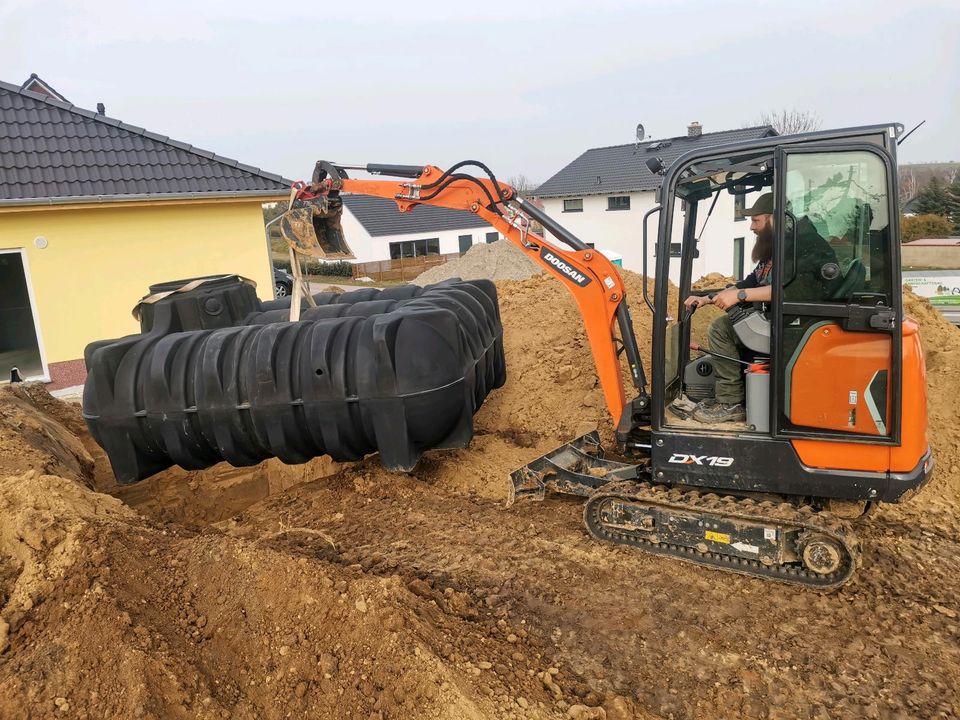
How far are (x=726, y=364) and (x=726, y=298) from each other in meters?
0.43

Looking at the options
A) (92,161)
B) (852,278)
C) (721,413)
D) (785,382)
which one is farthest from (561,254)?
(92,161)

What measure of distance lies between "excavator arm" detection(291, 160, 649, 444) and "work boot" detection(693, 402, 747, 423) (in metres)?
0.48

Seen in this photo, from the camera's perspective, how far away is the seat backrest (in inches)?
137

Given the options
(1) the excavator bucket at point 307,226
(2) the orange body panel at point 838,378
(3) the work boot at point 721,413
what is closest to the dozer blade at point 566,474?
(3) the work boot at point 721,413

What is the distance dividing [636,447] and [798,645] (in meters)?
1.52

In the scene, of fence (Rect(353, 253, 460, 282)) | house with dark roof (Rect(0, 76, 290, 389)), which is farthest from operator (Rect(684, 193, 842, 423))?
fence (Rect(353, 253, 460, 282))

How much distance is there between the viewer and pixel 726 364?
4016 millimetres

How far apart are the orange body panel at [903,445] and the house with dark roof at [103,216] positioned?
8722 millimetres

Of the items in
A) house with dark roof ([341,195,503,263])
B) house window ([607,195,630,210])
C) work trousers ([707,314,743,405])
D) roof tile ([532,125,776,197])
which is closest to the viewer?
work trousers ([707,314,743,405])

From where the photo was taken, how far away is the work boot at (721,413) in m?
3.98

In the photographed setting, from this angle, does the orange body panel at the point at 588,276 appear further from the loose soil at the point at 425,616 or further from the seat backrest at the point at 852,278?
the seat backrest at the point at 852,278

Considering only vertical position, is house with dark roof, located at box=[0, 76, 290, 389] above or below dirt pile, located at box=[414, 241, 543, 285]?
above

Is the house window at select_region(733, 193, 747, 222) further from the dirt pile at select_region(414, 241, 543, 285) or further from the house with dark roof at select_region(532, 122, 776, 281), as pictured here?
the house with dark roof at select_region(532, 122, 776, 281)

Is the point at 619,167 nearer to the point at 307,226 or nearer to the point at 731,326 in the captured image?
the point at 307,226
